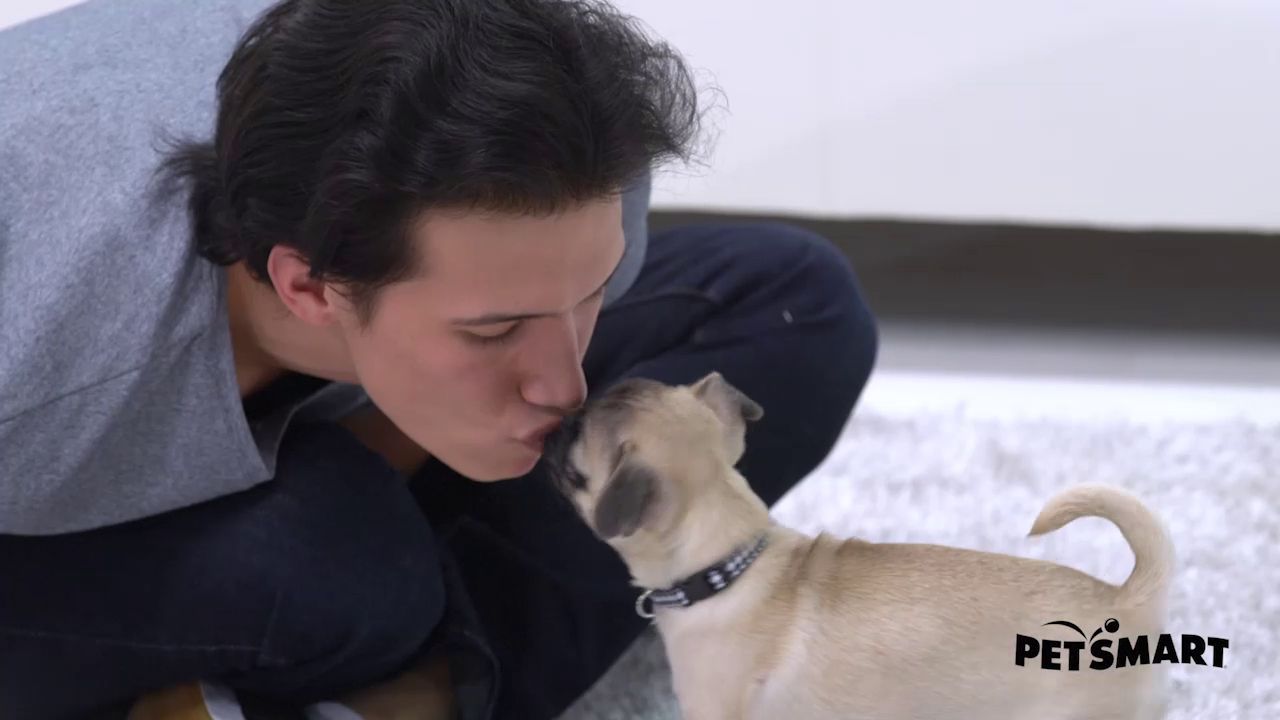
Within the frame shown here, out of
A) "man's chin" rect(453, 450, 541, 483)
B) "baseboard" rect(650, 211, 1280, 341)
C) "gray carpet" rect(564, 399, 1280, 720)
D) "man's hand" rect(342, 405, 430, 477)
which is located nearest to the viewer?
"man's chin" rect(453, 450, 541, 483)

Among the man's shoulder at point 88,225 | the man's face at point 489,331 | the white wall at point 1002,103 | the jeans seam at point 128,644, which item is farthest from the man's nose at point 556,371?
the white wall at point 1002,103

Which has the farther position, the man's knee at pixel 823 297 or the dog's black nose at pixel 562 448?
the man's knee at pixel 823 297

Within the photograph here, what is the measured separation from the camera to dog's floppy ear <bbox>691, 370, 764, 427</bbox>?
3.76 ft

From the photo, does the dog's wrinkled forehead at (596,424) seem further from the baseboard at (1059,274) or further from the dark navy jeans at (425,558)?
the baseboard at (1059,274)

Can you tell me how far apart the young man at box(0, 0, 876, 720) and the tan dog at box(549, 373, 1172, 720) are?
3.6 inches

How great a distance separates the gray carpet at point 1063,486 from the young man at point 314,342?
224mm

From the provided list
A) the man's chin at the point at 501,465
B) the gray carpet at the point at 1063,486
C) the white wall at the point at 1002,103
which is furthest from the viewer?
the white wall at the point at 1002,103

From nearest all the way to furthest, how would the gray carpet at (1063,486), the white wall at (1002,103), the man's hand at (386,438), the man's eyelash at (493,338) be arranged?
the man's eyelash at (493,338)
the gray carpet at (1063,486)
the man's hand at (386,438)
the white wall at (1002,103)

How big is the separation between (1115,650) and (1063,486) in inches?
27.3

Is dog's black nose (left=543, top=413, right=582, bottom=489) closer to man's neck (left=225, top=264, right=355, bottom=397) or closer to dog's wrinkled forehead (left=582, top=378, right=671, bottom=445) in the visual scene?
dog's wrinkled forehead (left=582, top=378, right=671, bottom=445)

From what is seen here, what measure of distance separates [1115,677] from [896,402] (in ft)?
3.54

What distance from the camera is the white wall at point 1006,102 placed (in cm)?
209

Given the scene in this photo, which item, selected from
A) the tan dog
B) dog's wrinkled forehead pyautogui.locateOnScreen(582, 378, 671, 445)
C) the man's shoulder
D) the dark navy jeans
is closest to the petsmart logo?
the tan dog

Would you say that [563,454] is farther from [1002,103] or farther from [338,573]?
[1002,103]
